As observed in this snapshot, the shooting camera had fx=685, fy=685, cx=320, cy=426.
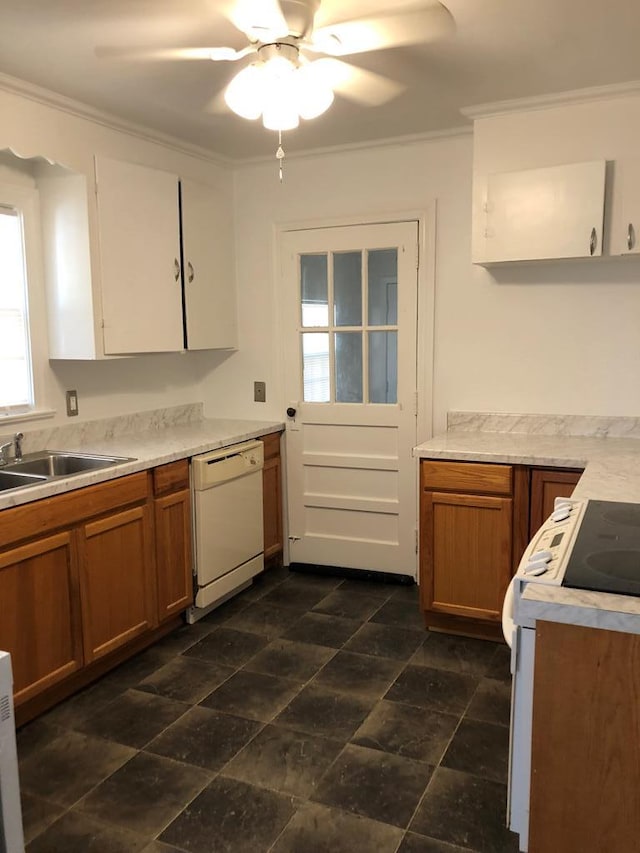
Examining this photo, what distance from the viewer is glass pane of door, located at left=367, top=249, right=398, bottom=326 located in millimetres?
3688

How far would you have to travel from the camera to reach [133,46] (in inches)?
92.7

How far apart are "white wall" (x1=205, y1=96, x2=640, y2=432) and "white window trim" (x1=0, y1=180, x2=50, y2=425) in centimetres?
128

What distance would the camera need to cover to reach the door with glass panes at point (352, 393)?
3.71 m

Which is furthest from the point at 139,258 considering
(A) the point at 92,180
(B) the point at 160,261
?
(A) the point at 92,180

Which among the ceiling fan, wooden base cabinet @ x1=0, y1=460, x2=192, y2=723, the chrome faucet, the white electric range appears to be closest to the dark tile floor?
wooden base cabinet @ x1=0, y1=460, x2=192, y2=723

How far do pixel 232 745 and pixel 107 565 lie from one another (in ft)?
2.82

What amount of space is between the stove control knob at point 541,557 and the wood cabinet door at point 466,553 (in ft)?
4.59

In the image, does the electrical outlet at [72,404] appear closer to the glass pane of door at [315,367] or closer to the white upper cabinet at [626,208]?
the glass pane of door at [315,367]

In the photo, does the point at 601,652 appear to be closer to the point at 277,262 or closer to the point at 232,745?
the point at 232,745

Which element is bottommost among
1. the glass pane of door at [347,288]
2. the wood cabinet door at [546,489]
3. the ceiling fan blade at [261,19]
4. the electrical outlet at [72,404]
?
the wood cabinet door at [546,489]

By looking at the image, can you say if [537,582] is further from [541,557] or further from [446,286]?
[446,286]

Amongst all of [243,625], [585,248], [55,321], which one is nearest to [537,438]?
[585,248]

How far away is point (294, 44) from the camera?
210 cm

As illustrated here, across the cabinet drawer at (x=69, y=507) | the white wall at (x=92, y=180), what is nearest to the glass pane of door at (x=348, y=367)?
the white wall at (x=92, y=180)
